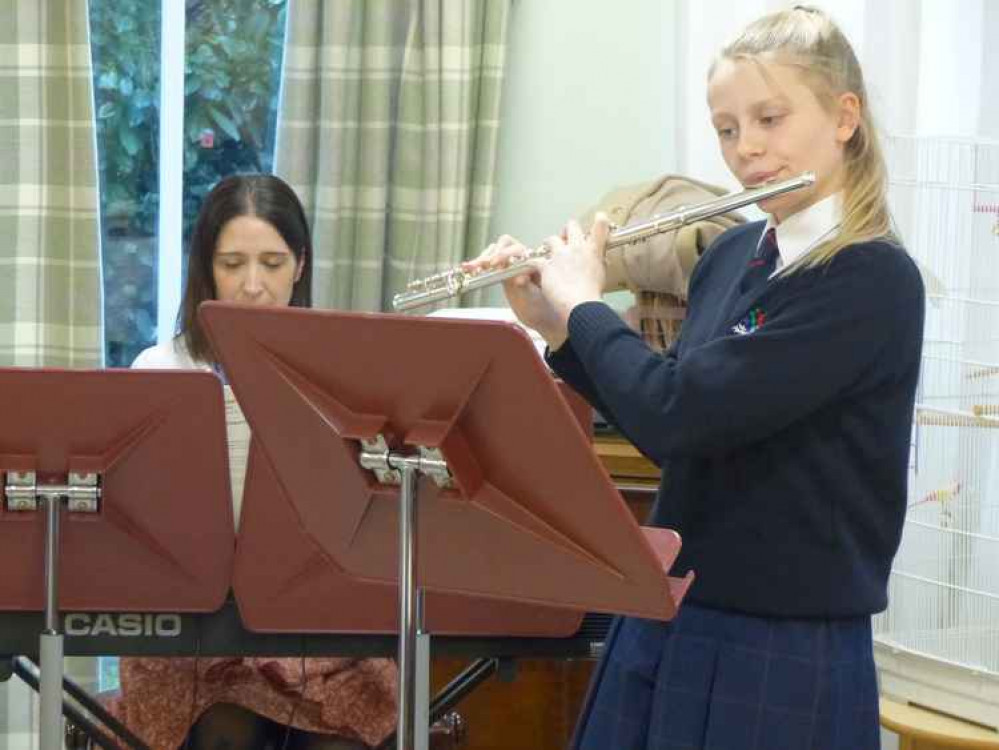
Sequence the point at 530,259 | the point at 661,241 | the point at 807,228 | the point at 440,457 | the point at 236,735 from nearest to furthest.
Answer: the point at 440,457 < the point at 807,228 < the point at 530,259 < the point at 236,735 < the point at 661,241

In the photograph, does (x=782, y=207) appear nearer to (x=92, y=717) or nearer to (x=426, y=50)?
(x=92, y=717)

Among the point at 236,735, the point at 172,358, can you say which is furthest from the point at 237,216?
the point at 236,735

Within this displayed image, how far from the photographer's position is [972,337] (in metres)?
2.33

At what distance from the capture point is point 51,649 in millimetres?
1711

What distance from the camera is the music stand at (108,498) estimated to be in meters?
1.62

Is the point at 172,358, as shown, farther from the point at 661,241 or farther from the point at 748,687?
the point at 748,687

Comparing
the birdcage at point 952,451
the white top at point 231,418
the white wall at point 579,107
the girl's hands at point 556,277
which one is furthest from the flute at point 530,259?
the white wall at point 579,107

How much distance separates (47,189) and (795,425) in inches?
77.1

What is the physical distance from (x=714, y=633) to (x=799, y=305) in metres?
0.31

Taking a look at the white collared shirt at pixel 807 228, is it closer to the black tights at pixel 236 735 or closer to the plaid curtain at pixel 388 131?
the black tights at pixel 236 735

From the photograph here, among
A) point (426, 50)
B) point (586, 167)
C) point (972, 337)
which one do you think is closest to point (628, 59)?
point (586, 167)

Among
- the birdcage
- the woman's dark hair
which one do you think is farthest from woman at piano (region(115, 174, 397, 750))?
the birdcage

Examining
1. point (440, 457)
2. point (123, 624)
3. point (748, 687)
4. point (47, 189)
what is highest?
point (47, 189)

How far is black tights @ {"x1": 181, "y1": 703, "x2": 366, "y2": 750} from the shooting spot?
85.4 inches
